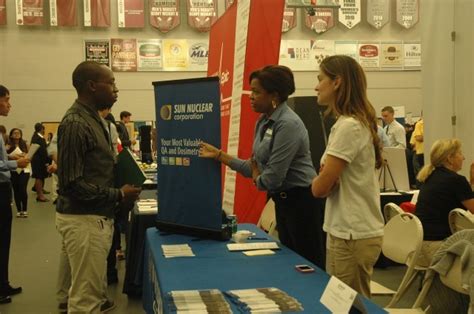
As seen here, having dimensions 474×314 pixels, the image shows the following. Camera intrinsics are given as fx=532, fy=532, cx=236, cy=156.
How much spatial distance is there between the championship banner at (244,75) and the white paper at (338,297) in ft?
8.42

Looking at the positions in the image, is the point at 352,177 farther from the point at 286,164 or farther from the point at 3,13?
the point at 3,13

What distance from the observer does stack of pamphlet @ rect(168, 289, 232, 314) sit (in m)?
1.59

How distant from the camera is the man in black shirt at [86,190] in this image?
2365 mm

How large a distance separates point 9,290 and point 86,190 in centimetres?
231

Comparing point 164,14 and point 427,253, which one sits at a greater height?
point 164,14

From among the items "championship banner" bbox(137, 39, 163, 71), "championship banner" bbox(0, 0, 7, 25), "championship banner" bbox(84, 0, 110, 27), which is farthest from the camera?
"championship banner" bbox(137, 39, 163, 71)

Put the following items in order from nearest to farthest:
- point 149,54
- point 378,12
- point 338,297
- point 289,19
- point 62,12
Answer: point 338,297 → point 62,12 → point 149,54 → point 289,19 → point 378,12

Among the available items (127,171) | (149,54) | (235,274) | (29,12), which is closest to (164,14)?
(149,54)

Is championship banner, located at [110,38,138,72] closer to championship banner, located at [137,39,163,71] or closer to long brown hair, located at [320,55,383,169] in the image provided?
championship banner, located at [137,39,163,71]

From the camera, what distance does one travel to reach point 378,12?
1448cm

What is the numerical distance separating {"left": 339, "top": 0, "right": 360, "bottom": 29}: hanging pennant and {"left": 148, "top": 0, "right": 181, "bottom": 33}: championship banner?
4.40m

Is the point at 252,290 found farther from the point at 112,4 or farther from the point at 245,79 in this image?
the point at 112,4

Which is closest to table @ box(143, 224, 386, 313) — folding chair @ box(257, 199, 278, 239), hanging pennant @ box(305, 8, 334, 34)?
folding chair @ box(257, 199, 278, 239)

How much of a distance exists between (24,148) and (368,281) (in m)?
8.68
